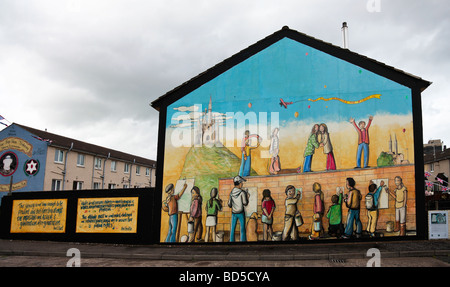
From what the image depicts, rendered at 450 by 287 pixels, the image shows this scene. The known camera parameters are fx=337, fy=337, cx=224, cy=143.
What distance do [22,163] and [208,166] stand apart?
2109 cm

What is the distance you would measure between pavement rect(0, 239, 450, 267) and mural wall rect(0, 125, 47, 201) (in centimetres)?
1503

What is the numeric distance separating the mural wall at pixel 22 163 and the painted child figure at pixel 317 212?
2318 centimetres

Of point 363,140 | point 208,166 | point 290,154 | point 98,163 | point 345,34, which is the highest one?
point 345,34

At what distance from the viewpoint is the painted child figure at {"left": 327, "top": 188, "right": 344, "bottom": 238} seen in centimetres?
1224

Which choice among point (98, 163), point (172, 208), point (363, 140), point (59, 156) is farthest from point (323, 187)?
point (98, 163)

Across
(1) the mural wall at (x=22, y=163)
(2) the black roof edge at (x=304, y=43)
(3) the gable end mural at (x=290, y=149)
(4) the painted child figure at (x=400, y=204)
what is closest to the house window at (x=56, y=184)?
(1) the mural wall at (x=22, y=163)

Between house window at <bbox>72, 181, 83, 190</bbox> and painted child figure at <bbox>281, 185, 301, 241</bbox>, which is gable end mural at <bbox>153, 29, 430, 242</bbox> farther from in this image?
house window at <bbox>72, 181, 83, 190</bbox>

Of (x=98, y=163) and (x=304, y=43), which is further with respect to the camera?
(x=98, y=163)

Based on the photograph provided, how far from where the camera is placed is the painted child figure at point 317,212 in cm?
1237

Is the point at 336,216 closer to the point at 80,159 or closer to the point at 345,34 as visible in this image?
the point at 345,34

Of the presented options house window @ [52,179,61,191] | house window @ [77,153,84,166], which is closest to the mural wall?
house window @ [52,179,61,191]

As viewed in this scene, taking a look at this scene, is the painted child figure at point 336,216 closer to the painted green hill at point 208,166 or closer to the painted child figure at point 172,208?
the painted green hill at point 208,166

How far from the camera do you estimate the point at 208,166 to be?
45.9 feet

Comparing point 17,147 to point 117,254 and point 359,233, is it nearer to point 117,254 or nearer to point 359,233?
point 117,254
